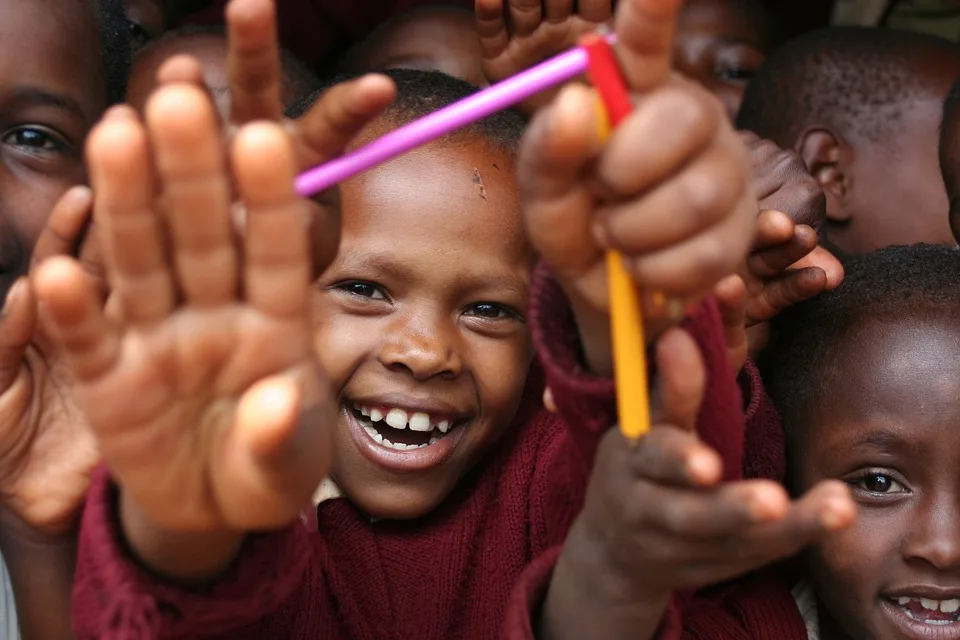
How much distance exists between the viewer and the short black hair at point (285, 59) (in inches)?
62.2

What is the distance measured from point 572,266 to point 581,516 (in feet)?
0.70

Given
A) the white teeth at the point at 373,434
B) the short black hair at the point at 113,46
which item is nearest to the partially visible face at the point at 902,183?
the white teeth at the point at 373,434

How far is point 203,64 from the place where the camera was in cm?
156

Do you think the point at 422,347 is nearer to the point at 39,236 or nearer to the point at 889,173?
the point at 39,236

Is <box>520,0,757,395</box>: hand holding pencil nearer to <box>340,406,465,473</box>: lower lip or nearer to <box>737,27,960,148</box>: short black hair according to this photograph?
<box>340,406,465,473</box>: lower lip

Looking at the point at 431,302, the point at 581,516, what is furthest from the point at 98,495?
the point at 431,302

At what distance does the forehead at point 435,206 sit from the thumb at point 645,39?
A: 0.48 metres

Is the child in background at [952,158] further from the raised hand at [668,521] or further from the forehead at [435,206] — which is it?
the raised hand at [668,521]

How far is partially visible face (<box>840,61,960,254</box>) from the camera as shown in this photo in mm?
1838

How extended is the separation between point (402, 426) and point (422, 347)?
104mm

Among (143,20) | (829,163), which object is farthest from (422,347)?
(829,163)

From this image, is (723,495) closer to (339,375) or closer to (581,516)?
(581,516)

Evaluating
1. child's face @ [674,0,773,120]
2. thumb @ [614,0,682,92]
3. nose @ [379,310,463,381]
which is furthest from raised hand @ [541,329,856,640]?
child's face @ [674,0,773,120]

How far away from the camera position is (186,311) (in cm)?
65
